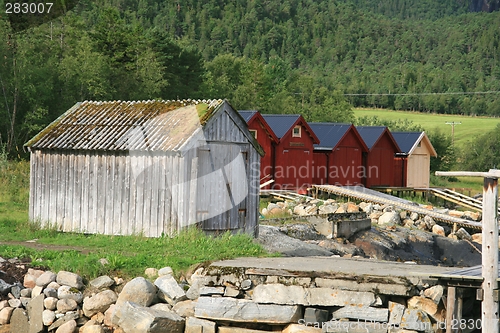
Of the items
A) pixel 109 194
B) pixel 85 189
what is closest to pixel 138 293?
pixel 109 194

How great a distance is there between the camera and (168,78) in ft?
178

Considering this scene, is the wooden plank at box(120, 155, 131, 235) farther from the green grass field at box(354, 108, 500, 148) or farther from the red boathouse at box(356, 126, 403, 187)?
the green grass field at box(354, 108, 500, 148)

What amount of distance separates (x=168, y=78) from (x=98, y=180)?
1384 inches

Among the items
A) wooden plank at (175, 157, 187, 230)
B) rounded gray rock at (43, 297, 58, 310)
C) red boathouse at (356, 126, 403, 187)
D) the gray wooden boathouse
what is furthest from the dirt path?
red boathouse at (356, 126, 403, 187)

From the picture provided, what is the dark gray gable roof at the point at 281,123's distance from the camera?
121ft

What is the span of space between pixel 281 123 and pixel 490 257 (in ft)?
85.4

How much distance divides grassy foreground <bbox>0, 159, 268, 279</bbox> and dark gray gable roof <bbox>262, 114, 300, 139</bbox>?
1755 cm

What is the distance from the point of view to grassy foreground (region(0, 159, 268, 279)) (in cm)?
1467

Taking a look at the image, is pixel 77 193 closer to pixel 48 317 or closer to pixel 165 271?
pixel 165 271

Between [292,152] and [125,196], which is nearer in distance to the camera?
[125,196]

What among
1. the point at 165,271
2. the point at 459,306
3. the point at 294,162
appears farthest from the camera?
the point at 294,162

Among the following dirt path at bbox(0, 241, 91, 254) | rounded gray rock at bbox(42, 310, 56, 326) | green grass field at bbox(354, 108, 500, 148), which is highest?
green grass field at bbox(354, 108, 500, 148)

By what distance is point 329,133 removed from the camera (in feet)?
134

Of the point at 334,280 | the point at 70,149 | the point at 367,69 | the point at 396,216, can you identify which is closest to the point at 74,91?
the point at 396,216
